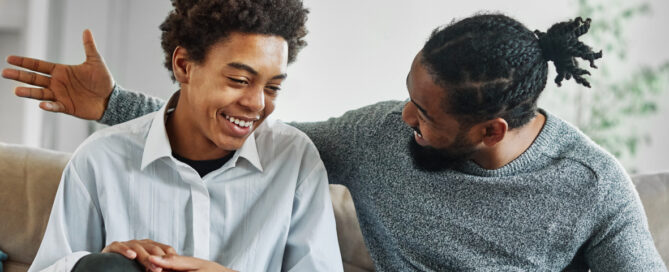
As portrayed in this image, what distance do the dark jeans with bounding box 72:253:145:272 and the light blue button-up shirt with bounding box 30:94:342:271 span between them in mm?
237

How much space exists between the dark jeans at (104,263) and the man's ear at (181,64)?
1.32ft

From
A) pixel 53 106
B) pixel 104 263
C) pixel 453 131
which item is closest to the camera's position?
pixel 104 263

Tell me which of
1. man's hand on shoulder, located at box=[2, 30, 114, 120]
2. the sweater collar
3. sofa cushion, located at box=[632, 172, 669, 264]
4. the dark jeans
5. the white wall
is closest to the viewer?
the dark jeans

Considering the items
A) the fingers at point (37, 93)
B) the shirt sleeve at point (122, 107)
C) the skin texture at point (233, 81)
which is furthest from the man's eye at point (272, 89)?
the fingers at point (37, 93)

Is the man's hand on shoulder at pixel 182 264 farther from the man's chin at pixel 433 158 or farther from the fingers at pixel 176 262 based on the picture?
the man's chin at pixel 433 158

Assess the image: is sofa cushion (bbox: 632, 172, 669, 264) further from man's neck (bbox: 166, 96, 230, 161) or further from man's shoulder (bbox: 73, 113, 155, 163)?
man's shoulder (bbox: 73, 113, 155, 163)

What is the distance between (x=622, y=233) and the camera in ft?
4.49

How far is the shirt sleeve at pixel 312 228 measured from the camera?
4.47 ft

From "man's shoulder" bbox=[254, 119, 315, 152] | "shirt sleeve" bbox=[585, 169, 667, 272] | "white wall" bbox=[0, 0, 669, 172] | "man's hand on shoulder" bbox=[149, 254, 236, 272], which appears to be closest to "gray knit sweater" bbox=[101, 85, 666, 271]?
"shirt sleeve" bbox=[585, 169, 667, 272]

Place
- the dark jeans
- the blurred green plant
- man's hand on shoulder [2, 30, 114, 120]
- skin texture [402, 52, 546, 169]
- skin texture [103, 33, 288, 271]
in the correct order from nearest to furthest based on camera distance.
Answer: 1. the dark jeans
2. skin texture [103, 33, 288, 271]
3. skin texture [402, 52, 546, 169]
4. man's hand on shoulder [2, 30, 114, 120]
5. the blurred green plant

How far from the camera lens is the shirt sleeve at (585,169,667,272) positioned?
1.36 meters

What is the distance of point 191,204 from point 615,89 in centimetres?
299

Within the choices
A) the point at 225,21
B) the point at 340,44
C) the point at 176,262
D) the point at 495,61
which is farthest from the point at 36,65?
the point at 340,44

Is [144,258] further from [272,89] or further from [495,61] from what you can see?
[495,61]
